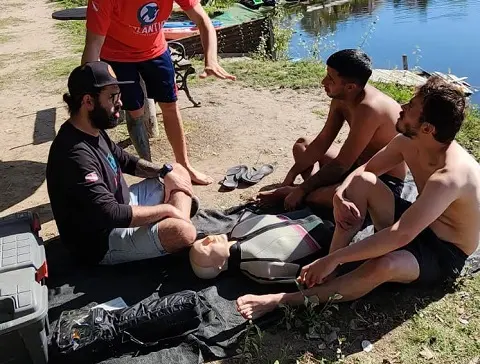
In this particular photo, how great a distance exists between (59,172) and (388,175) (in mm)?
2023

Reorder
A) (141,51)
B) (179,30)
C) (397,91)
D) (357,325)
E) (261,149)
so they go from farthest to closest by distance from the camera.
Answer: (179,30), (397,91), (261,149), (141,51), (357,325)

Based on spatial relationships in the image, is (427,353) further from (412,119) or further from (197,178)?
(197,178)

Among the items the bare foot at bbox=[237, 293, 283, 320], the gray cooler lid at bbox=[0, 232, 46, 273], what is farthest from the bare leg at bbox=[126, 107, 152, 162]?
the bare foot at bbox=[237, 293, 283, 320]

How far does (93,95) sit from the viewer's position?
10.1 ft

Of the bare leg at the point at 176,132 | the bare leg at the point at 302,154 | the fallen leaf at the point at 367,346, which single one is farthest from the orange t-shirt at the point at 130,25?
the fallen leaf at the point at 367,346

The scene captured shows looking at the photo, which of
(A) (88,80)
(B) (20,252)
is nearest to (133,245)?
(B) (20,252)

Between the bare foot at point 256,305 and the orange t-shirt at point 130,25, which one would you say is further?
the orange t-shirt at point 130,25

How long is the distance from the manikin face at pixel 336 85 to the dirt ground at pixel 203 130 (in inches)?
46.2

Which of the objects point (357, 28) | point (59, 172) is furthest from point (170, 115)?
point (357, 28)

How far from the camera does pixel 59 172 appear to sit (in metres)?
3.00

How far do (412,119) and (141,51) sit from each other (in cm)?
226

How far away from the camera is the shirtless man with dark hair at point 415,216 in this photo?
261cm

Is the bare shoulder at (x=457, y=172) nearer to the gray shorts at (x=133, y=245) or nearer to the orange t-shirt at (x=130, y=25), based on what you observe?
the gray shorts at (x=133, y=245)

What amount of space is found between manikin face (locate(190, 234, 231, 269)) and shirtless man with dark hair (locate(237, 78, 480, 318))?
0.37m
